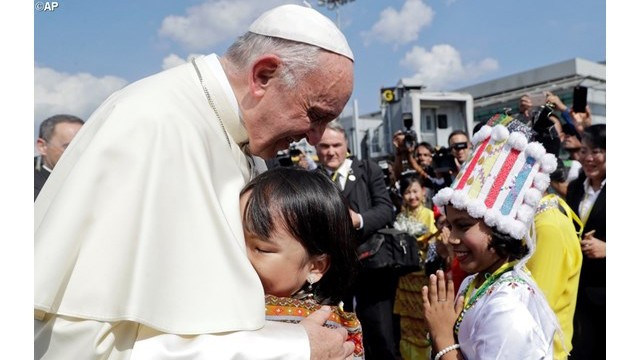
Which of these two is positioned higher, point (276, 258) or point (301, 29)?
point (301, 29)

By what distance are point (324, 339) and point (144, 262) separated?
575mm

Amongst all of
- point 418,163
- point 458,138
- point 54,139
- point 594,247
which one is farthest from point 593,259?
point 54,139

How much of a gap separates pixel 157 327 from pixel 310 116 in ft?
2.89

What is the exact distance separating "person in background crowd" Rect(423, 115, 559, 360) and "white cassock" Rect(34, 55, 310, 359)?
1.04 meters

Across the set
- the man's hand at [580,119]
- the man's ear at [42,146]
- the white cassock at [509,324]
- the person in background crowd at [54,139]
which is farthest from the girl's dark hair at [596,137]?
the man's ear at [42,146]

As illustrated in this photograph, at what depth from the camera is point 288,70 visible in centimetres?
190

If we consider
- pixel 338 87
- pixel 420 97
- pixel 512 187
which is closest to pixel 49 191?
pixel 338 87

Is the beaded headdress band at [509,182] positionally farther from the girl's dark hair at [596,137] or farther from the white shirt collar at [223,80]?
the girl's dark hair at [596,137]

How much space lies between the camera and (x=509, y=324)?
222cm

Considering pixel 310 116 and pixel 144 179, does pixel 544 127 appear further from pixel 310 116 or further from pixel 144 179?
pixel 144 179

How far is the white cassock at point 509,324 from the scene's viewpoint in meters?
2.19

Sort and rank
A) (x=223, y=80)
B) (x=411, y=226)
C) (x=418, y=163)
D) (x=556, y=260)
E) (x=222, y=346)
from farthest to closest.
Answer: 1. (x=418, y=163)
2. (x=411, y=226)
3. (x=556, y=260)
4. (x=223, y=80)
5. (x=222, y=346)

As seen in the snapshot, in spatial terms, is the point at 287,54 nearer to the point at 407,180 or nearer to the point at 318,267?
the point at 318,267

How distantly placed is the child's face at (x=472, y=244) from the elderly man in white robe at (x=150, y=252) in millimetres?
1071
